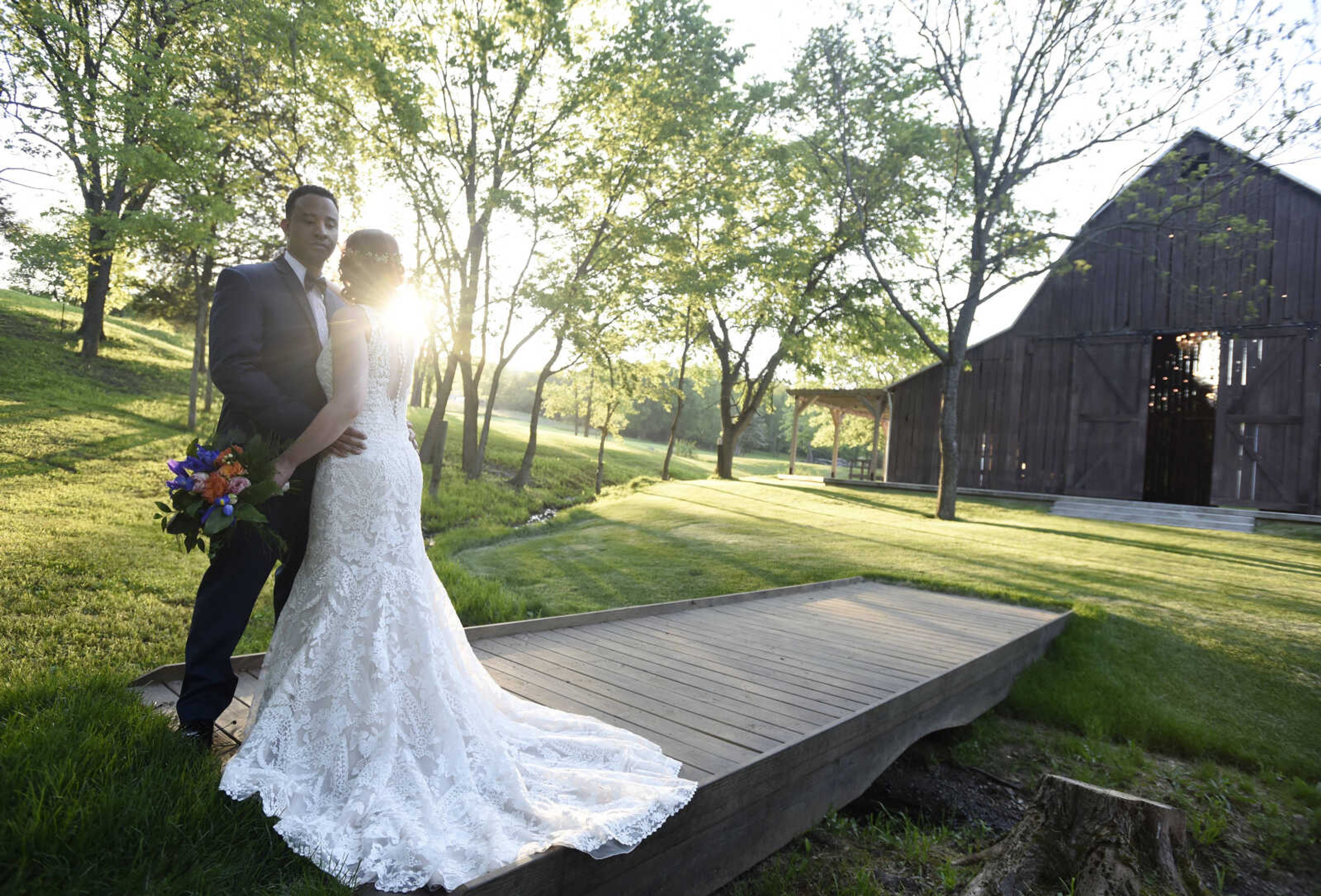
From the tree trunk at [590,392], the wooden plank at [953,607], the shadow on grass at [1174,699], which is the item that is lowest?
the shadow on grass at [1174,699]

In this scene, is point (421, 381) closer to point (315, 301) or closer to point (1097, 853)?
point (315, 301)

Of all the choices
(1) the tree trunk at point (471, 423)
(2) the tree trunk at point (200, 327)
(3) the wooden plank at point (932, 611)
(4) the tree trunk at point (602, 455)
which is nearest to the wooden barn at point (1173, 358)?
(4) the tree trunk at point (602, 455)

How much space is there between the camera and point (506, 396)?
69312mm

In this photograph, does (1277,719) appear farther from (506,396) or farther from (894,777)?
(506,396)

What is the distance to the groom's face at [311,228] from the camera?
2.94 m

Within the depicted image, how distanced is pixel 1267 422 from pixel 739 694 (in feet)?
58.9

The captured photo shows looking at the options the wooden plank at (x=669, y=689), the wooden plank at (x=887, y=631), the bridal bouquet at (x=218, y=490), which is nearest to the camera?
the bridal bouquet at (x=218, y=490)

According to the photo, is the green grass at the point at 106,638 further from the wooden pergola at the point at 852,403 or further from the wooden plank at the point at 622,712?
the wooden pergola at the point at 852,403

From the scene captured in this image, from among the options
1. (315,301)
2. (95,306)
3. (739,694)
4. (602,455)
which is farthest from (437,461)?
(95,306)

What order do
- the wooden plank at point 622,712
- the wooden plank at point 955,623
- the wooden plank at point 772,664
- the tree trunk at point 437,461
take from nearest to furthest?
the wooden plank at point 622,712 → the wooden plank at point 772,664 → the wooden plank at point 955,623 → the tree trunk at point 437,461

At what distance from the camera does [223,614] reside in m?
2.73

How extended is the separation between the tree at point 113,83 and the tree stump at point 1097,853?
12.6 m

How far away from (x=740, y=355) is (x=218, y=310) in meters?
22.7

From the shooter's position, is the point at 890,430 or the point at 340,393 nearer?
the point at 340,393
